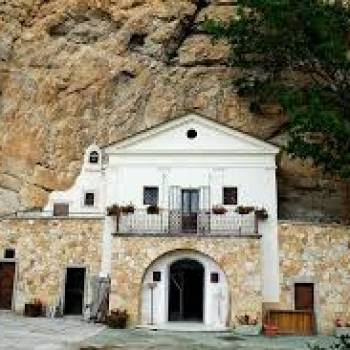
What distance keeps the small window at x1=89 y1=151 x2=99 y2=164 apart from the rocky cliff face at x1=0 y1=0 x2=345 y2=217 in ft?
2.53

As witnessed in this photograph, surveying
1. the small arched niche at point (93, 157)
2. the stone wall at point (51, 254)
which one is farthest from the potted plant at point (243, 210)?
the small arched niche at point (93, 157)

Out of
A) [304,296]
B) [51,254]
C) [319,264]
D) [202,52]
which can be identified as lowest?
[304,296]

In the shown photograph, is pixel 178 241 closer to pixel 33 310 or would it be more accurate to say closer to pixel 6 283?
pixel 33 310

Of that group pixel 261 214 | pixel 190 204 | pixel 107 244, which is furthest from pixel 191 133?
pixel 107 244

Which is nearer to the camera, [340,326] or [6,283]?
[340,326]

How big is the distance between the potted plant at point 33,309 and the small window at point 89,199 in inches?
208

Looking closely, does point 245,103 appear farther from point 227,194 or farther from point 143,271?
point 143,271

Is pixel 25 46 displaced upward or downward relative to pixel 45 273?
upward

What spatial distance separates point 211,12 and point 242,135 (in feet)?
32.4

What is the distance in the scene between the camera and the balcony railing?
24375 mm

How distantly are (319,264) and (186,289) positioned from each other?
567cm

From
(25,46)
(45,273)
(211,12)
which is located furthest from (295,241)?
(25,46)

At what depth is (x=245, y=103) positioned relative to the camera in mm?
29828

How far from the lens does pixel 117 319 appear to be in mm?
22562
